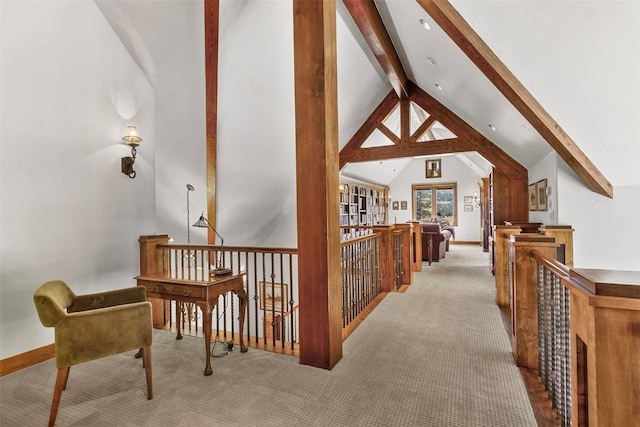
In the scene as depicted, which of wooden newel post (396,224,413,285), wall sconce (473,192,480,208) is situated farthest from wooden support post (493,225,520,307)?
wall sconce (473,192,480,208)

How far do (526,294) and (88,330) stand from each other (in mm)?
2974

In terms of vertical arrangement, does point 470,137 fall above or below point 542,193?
above

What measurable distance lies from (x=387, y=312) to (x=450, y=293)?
1.33m

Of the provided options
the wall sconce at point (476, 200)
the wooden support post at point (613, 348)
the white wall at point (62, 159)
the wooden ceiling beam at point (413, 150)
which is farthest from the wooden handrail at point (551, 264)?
the wall sconce at point (476, 200)

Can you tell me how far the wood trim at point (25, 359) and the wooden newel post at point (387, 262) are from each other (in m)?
3.77

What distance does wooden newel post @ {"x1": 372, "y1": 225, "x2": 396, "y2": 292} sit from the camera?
435 centimetres

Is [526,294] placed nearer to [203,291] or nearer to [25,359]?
[203,291]

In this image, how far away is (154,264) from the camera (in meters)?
3.35

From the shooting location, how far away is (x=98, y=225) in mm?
2914

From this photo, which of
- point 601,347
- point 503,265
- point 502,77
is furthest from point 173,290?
point 503,265

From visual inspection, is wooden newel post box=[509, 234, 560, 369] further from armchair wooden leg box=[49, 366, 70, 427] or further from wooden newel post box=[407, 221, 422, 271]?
wooden newel post box=[407, 221, 422, 271]

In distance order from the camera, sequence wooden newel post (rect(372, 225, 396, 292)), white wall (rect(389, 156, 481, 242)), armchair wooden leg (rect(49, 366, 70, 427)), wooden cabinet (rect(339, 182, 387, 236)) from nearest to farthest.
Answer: armchair wooden leg (rect(49, 366, 70, 427)) → wooden newel post (rect(372, 225, 396, 292)) → wooden cabinet (rect(339, 182, 387, 236)) → white wall (rect(389, 156, 481, 242))

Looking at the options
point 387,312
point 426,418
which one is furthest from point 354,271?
point 426,418

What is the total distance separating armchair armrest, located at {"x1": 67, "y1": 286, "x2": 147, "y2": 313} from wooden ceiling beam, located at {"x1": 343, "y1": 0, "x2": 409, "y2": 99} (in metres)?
3.63
